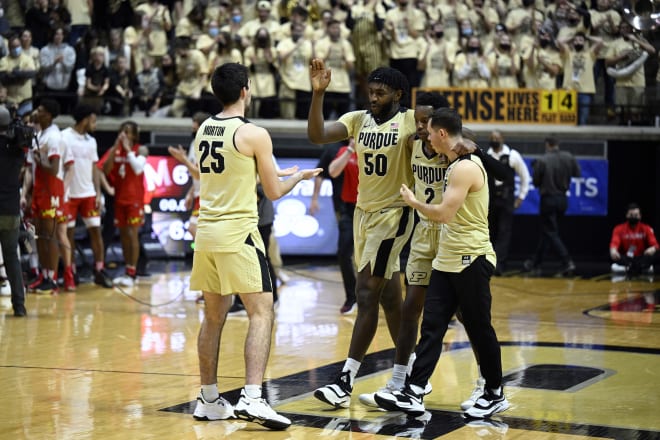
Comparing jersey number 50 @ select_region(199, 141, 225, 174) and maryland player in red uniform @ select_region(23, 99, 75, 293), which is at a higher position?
jersey number 50 @ select_region(199, 141, 225, 174)

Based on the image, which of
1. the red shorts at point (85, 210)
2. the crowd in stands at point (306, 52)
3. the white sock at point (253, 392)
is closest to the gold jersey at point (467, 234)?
the white sock at point (253, 392)

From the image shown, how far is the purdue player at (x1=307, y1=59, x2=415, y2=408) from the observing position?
23.8 ft

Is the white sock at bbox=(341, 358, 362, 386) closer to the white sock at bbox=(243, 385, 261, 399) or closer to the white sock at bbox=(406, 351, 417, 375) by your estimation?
the white sock at bbox=(406, 351, 417, 375)

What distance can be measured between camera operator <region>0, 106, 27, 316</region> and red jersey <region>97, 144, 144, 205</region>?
3164mm

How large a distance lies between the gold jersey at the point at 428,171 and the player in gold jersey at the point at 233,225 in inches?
35.5

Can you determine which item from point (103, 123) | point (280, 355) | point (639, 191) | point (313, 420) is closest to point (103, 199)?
point (103, 123)

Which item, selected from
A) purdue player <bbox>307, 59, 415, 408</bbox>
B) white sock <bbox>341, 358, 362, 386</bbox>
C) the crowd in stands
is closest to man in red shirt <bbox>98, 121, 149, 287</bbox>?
the crowd in stands

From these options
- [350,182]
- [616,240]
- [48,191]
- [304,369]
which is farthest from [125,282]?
[616,240]

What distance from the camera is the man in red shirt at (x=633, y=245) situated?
54.0ft

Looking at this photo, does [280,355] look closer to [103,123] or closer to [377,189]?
[377,189]

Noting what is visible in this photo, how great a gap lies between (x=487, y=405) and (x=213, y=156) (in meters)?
2.29

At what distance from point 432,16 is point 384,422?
13.7 m

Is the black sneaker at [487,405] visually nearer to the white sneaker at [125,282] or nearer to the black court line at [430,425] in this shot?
the black court line at [430,425]

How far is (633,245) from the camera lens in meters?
16.7
